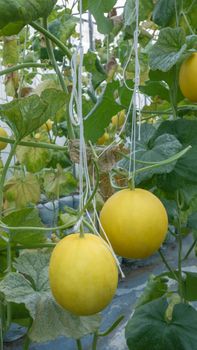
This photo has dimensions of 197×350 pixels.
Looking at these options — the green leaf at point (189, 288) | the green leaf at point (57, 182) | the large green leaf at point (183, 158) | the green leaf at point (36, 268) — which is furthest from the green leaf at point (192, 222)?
the green leaf at point (57, 182)

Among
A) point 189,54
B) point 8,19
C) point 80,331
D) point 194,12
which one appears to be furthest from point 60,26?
point 80,331

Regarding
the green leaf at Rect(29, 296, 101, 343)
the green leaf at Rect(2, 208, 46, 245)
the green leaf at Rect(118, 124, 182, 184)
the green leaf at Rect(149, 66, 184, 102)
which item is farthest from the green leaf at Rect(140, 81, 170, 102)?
the green leaf at Rect(29, 296, 101, 343)

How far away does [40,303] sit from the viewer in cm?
67

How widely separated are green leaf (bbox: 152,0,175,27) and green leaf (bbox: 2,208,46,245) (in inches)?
15.0

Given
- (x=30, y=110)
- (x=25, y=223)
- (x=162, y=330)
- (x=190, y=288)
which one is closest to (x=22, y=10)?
(x=30, y=110)

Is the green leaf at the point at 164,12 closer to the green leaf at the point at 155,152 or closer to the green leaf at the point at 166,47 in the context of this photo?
the green leaf at the point at 166,47

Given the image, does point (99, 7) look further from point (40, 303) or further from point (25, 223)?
point (40, 303)

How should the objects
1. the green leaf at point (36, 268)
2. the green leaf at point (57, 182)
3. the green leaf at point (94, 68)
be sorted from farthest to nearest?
the green leaf at point (57, 182) → the green leaf at point (94, 68) → the green leaf at point (36, 268)

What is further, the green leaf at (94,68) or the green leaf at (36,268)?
the green leaf at (94,68)

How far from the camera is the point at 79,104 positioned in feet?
1.68

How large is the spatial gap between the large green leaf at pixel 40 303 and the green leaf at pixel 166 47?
33 centimetres

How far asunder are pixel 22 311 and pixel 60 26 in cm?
64

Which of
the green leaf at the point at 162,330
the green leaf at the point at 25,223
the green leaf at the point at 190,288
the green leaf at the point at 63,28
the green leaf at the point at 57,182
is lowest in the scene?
the green leaf at the point at 57,182

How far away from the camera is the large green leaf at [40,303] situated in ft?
2.10
